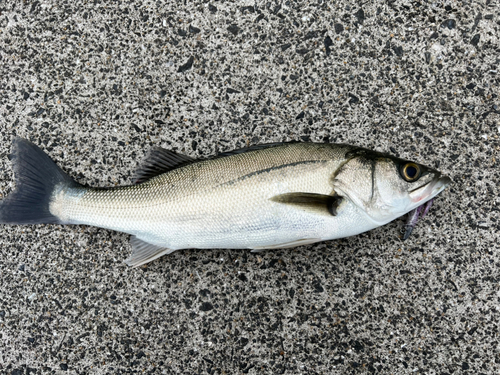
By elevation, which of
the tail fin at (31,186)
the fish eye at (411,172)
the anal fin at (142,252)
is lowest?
the anal fin at (142,252)

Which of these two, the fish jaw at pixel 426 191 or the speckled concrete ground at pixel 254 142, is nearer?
the fish jaw at pixel 426 191

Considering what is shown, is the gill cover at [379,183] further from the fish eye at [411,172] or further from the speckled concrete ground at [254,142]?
the speckled concrete ground at [254,142]

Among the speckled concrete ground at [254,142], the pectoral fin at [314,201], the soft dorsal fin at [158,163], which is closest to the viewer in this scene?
the pectoral fin at [314,201]

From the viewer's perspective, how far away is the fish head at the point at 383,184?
80.5 inches

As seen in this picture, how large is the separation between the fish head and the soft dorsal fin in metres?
0.97

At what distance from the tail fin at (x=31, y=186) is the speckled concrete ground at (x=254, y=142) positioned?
0.84 ft

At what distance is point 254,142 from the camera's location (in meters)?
2.53

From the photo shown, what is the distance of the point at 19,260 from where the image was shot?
8.46 ft

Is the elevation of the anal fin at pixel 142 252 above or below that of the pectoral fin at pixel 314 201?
below

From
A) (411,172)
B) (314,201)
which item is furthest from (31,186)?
(411,172)

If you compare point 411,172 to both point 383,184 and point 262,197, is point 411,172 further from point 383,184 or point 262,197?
point 262,197

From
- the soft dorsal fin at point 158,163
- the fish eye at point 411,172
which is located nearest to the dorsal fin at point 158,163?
the soft dorsal fin at point 158,163

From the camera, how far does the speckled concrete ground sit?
2400 mm

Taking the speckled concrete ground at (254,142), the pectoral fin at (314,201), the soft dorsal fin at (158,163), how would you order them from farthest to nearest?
the speckled concrete ground at (254,142), the soft dorsal fin at (158,163), the pectoral fin at (314,201)
